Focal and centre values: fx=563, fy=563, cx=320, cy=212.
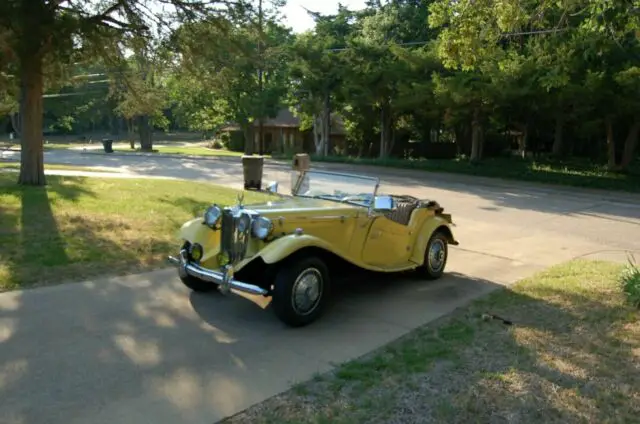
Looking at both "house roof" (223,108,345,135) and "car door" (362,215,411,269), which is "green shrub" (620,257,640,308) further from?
"house roof" (223,108,345,135)

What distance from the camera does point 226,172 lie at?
24062 mm

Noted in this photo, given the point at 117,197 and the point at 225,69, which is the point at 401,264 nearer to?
the point at 117,197

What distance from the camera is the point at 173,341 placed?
4.79 m

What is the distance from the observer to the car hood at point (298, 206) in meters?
5.68

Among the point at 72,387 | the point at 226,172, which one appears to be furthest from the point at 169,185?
the point at 72,387

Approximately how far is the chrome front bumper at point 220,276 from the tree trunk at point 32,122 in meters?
9.94

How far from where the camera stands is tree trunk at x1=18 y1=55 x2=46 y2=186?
13500 mm

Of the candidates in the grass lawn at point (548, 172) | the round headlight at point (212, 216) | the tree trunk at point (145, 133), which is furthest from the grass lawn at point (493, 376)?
the tree trunk at point (145, 133)

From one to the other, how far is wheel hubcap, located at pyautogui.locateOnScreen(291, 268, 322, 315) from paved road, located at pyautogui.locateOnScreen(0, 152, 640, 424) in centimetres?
21

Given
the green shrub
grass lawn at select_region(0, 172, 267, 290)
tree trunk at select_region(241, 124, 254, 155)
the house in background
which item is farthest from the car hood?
the house in background

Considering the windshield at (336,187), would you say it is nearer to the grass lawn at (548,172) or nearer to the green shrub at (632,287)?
the green shrub at (632,287)

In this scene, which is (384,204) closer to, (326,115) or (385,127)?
(385,127)

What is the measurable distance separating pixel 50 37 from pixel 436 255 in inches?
401

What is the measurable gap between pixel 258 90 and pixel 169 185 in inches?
817
